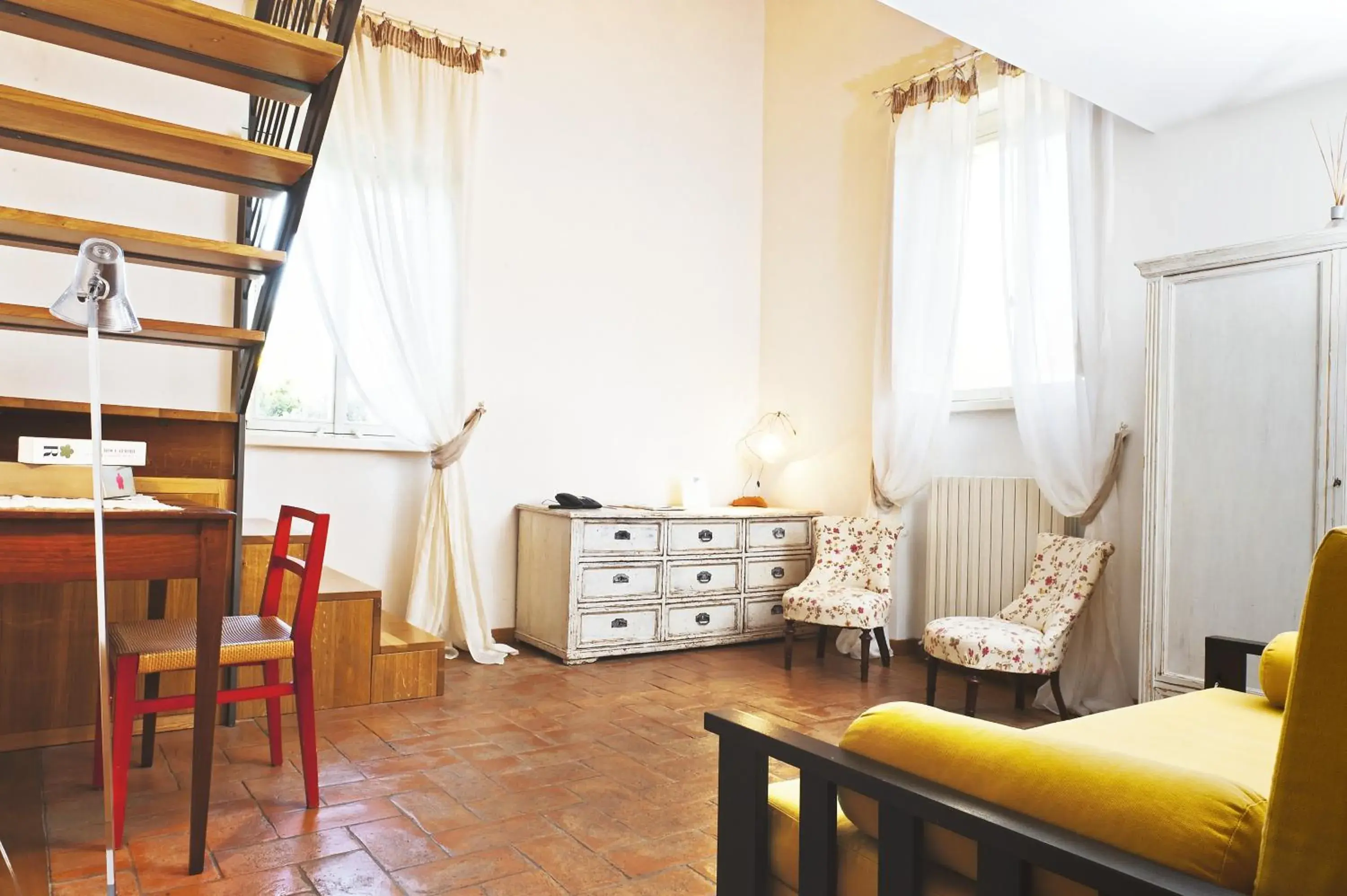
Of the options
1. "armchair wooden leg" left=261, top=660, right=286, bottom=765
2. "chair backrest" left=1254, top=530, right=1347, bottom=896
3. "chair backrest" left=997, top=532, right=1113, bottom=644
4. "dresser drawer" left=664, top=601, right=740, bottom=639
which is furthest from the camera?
"dresser drawer" left=664, top=601, right=740, bottom=639

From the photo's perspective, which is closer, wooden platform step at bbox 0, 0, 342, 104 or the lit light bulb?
wooden platform step at bbox 0, 0, 342, 104

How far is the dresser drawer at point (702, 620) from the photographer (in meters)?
4.66

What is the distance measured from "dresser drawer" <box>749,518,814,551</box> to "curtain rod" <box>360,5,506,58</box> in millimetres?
2866

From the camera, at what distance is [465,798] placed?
253cm

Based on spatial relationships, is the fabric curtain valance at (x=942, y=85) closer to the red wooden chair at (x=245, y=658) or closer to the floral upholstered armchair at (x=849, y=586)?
the floral upholstered armchair at (x=849, y=586)

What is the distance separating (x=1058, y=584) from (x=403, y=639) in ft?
9.08

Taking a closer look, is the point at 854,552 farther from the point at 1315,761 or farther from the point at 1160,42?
the point at 1315,761

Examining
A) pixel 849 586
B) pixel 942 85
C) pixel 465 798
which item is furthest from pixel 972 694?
pixel 942 85

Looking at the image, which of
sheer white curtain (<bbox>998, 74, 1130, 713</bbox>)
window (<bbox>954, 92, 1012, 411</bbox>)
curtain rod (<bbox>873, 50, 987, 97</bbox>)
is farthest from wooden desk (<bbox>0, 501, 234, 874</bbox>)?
curtain rod (<bbox>873, 50, 987, 97</bbox>)

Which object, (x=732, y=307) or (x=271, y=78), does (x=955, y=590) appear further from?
(x=271, y=78)

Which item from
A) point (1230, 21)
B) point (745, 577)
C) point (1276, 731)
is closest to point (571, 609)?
point (745, 577)

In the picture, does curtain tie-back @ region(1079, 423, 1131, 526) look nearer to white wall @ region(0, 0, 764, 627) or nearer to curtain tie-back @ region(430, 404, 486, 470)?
white wall @ region(0, 0, 764, 627)

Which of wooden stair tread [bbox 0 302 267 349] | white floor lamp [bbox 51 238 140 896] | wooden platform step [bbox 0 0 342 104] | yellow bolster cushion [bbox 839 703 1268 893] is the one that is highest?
wooden platform step [bbox 0 0 342 104]

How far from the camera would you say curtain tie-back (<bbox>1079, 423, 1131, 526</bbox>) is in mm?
3734
